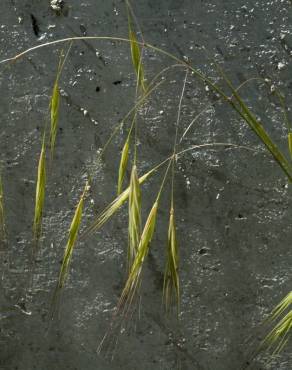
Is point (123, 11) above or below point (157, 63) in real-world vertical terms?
above

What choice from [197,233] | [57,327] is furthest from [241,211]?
[57,327]

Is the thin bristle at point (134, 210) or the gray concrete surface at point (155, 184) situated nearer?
the thin bristle at point (134, 210)

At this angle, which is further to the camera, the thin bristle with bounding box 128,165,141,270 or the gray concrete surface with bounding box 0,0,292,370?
the gray concrete surface with bounding box 0,0,292,370

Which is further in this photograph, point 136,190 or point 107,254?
point 107,254

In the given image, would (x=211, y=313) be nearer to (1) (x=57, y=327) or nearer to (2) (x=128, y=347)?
(2) (x=128, y=347)

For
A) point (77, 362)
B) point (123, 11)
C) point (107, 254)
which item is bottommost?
point (77, 362)

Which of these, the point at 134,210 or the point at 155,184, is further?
the point at 155,184
